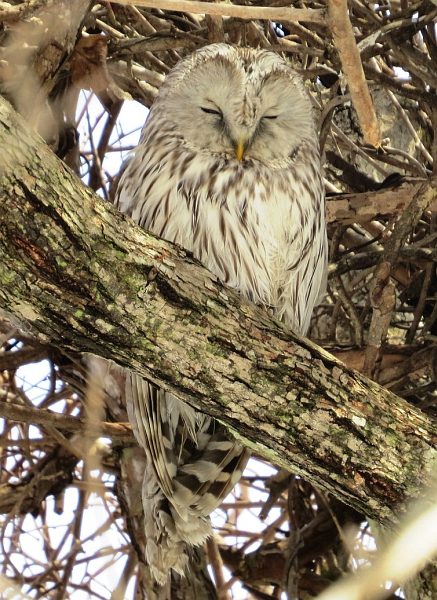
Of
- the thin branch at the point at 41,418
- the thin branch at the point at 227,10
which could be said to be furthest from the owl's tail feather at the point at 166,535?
the thin branch at the point at 227,10

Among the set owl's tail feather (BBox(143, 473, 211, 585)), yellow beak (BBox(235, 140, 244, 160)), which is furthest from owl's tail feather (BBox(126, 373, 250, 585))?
yellow beak (BBox(235, 140, 244, 160))

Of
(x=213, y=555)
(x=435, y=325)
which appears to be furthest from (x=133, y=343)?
(x=213, y=555)

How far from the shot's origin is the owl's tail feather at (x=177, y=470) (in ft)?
7.05

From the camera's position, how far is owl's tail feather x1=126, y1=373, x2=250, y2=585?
7.05ft

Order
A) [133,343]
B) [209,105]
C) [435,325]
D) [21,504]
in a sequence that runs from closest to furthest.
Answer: [133,343] → [209,105] → [435,325] → [21,504]

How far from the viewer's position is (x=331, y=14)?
1461 mm

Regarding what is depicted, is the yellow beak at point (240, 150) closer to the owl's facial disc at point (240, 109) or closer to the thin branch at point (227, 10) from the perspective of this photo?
the owl's facial disc at point (240, 109)

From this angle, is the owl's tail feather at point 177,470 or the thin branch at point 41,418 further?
the thin branch at point 41,418

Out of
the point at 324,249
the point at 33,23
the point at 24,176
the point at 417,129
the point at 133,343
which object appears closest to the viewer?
the point at 24,176

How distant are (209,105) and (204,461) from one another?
0.83 m

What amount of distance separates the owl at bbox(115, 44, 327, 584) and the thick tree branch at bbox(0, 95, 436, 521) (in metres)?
0.46

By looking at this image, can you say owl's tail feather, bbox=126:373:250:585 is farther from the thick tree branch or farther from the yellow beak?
the yellow beak

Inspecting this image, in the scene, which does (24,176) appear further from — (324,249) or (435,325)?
(435,325)

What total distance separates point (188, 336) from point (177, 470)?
2.31 feet
